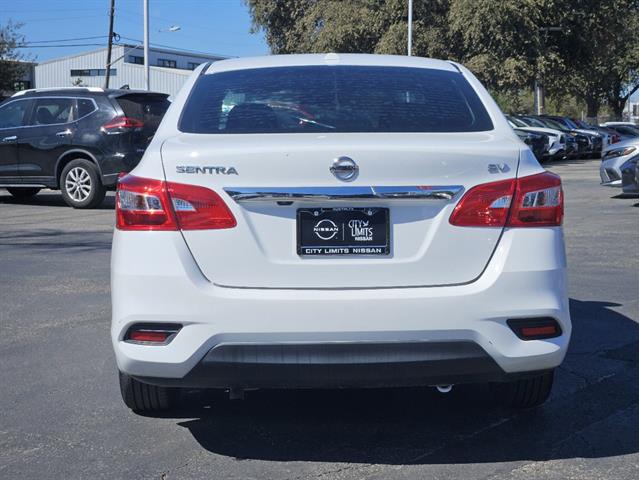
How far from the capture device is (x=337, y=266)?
366 centimetres

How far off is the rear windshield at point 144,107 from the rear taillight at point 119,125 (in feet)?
0.36

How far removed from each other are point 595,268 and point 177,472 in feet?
19.6

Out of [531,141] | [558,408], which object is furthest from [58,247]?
[531,141]

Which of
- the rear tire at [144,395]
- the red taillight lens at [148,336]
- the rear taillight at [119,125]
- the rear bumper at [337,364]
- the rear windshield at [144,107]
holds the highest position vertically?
the rear windshield at [144,107]

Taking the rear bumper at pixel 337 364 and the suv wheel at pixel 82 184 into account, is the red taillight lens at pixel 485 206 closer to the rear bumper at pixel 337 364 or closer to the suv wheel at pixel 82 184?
the rear bumper at pixel 337 364

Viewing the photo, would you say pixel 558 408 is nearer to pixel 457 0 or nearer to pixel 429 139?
pixel 429 139

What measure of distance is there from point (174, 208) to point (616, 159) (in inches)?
547

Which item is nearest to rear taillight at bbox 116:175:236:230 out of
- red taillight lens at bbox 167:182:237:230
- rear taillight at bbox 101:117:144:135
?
red taillight lens at bbox 167:182:237:230

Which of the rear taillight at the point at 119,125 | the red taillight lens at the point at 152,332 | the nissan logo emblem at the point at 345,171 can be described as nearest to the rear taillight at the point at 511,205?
the nissan logo emblem at the point at 345,171

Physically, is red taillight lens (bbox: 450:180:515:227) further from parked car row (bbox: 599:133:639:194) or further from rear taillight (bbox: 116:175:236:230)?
parked car row (bbox: 599:133:639:194)

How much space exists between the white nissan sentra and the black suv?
10419 mm

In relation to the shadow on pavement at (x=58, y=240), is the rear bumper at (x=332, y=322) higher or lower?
higher

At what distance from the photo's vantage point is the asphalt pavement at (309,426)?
3.85m

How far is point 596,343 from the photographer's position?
5.89 m
